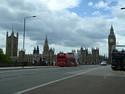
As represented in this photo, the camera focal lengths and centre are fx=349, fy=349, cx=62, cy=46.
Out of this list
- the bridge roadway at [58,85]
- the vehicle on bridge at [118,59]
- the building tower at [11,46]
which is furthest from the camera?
the building tower at [11,46]

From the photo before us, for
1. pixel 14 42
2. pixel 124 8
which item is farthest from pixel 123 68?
pixel 14 42

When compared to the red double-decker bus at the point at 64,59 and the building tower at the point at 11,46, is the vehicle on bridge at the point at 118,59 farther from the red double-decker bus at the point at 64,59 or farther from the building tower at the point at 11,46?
the building tower at the point at 11,46

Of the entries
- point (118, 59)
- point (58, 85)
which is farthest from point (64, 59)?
point (58, 85)

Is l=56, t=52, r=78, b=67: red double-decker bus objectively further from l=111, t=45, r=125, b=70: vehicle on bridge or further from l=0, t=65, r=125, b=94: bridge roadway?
l=0, t=65, r=125, b=94: bridge roadway

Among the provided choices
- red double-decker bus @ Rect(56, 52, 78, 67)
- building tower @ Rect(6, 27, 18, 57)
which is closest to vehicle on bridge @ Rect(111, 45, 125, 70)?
red double-decker bus @ Rect(56, 52, 78, 67)

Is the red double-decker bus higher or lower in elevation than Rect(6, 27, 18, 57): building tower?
lower

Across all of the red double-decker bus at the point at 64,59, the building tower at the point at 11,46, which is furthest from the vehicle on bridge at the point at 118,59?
the building tower at the point at 11,46

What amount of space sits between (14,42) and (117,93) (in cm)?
13334

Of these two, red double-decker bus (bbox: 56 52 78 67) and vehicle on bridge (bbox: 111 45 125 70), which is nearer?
vehicle on bridge (bbox: 111 45 125 70)

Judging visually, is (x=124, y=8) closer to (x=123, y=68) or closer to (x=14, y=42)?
(x=123, y=68)

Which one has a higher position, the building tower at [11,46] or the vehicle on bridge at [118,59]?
the building tower at [11,46]

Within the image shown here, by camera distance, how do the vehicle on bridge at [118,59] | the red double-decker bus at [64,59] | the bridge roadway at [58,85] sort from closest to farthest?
1. the bridge roadway at [58,85]
2. the vehicle on bridge at [118,59]
3. the red double-decker bus at [64,59]

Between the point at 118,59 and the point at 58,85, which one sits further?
the point at 118,59

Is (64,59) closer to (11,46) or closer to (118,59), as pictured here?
(118,59)
